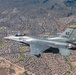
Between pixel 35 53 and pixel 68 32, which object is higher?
pixel 68 32

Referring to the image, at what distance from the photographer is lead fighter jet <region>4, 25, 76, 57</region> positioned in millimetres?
90000

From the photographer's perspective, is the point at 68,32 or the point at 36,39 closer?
the point at 68,32

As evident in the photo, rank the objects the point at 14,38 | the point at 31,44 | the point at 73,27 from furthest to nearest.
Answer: the point at 14,38 < the point at 31,44 < the point at 73,27

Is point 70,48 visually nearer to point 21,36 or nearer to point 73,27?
point 73,27

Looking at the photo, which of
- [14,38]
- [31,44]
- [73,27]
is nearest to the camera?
[73,27]

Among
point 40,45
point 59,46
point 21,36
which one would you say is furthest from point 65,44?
point 21,36

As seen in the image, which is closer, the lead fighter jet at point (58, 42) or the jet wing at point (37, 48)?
the lead fighter jet at point (58, 42)

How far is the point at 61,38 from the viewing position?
94.3 m

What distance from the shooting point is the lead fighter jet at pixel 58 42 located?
3543 inches

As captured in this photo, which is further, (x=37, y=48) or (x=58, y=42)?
(x=58, y=42)

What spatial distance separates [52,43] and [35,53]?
7.58 metres

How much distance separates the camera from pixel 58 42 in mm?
93625

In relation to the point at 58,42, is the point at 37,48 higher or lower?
lower

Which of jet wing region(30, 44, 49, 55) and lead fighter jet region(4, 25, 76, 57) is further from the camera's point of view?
jet wing region(30, 44, 49, 55)
